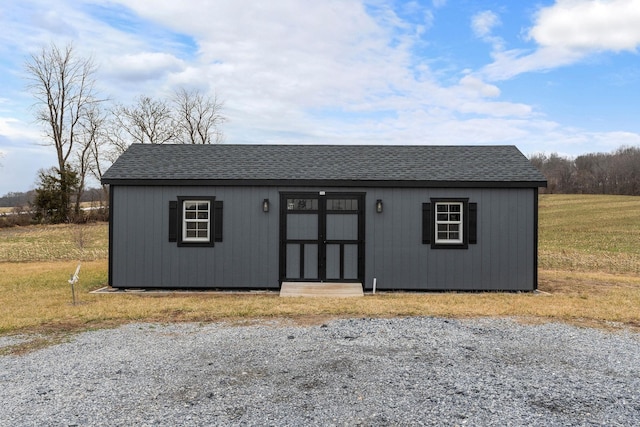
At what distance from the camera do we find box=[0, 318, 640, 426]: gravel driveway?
4.12m

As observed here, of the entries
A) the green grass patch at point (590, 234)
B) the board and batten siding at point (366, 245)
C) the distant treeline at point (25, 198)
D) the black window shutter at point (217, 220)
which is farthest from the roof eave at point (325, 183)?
the distant treeline at point (25, 198)

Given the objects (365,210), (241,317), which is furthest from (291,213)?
(241,317)

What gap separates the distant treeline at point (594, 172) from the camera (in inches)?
2163

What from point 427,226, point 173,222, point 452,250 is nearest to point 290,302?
point 173,222

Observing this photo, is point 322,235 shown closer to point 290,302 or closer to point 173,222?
point 290,302

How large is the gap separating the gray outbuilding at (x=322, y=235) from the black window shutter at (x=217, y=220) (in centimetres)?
3

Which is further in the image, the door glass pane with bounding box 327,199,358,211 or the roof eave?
the door glass pane with bounding box 327,199,358,211

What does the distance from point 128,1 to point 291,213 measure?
21.9ft

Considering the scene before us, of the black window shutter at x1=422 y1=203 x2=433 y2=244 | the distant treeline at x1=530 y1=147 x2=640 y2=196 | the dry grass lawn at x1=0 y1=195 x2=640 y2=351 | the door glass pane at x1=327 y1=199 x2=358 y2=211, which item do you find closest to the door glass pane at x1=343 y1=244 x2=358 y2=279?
the door glass pane at x1=327 y1=199 x2=358 y2=211

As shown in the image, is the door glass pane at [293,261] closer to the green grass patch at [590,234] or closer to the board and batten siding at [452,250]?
the board and batten siding at [452,250]

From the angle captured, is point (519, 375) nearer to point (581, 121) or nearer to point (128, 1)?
point (128, 1)

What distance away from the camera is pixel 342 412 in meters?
4.17

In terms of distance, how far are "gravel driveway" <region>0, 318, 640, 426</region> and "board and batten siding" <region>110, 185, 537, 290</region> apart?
13.4 ft

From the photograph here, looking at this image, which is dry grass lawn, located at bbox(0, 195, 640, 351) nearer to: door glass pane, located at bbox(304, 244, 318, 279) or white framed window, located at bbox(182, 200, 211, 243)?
door glass pane, located at bbox(304, 244, 318, 279)
